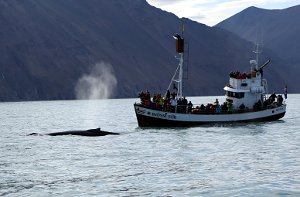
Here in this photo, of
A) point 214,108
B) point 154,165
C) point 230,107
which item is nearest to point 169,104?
point 214,108

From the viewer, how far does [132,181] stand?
26.4 metres

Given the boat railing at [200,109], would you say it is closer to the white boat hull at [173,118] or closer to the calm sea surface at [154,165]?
the white boat hull at [173,118]

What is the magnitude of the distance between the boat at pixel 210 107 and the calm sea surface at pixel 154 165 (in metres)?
5.44

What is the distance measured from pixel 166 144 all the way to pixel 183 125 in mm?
13657

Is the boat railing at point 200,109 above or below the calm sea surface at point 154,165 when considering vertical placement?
above

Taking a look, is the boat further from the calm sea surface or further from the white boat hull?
the calm sea surface

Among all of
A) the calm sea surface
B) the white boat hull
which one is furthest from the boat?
the calm sea surface

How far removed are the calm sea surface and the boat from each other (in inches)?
214

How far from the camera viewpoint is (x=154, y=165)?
102ft

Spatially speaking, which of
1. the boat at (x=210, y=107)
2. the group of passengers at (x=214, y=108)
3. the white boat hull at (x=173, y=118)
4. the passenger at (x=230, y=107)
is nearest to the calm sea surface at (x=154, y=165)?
the white boat hull at (x=173, y=118)

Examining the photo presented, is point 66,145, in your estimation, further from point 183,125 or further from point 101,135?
point 183,125

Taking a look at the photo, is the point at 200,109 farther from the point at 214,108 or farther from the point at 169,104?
the point at 169,104

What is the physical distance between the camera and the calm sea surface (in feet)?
80.2

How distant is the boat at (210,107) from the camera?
54844 millimetres
